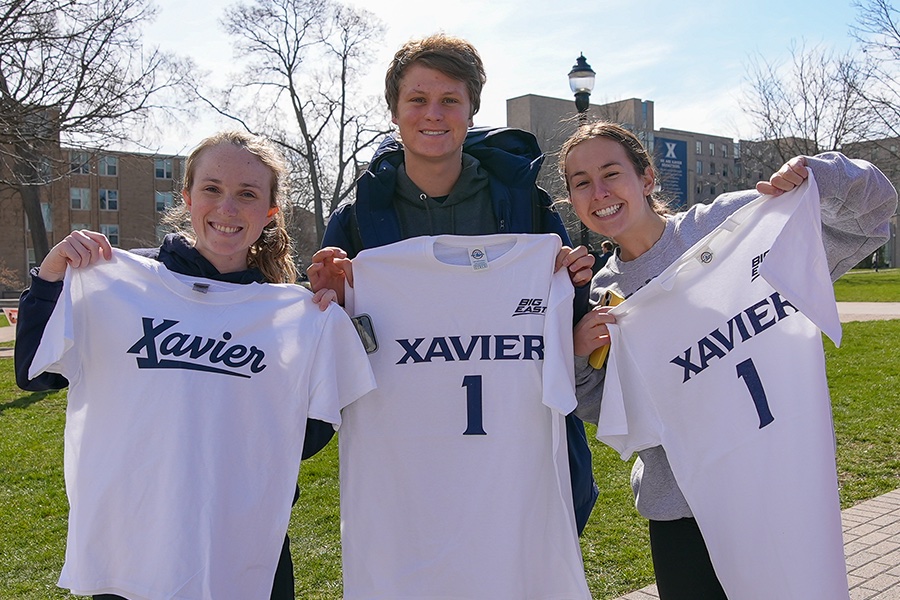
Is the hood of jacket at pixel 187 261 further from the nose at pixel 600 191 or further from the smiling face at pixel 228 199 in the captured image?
the nose at pixel 600 191

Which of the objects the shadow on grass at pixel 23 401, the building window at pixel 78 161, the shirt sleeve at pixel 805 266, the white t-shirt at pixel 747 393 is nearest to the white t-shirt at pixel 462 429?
the white t-shirt at pixel 747 393

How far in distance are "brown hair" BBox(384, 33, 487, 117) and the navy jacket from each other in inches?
9.3

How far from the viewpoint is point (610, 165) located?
3.05m

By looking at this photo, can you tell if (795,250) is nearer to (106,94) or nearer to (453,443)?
(453,443)

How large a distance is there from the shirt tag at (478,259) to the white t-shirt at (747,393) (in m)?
0.57

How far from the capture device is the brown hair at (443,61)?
9.68 feet

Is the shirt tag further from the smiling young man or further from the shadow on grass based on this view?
the shadow on grass

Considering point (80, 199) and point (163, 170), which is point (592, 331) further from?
point (163, 170)

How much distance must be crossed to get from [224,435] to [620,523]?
13.3 feet

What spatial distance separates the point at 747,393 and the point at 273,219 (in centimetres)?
200

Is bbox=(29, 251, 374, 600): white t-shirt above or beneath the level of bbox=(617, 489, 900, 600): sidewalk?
above

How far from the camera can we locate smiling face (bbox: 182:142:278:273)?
2.90m

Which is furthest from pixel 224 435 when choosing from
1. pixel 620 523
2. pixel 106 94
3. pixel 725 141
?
pixel 725 141

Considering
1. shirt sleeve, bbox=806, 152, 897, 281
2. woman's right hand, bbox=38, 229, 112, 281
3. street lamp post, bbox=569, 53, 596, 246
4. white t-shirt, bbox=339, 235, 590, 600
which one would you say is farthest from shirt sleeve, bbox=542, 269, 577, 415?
street lamp post, bbox=569, 53, 596, 246
